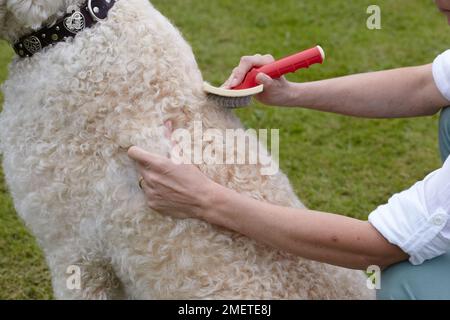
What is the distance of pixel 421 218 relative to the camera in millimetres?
1730

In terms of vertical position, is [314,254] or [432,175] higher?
[432,175]

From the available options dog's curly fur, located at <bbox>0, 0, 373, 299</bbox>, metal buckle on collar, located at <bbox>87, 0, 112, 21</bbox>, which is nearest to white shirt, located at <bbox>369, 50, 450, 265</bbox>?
dog's curly fur, located at <bbox>0, 0, 373, 299</bbox>

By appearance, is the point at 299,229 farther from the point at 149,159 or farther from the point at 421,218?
the point at 149,159

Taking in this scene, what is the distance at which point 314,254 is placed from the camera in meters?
1.86

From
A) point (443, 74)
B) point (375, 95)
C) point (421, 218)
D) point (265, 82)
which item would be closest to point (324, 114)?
point (375, 95)

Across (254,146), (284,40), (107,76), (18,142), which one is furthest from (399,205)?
(284,40)

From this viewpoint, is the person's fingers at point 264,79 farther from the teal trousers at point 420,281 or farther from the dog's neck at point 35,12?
the teal trousers at point 420,281

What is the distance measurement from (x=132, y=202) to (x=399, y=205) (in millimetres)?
715

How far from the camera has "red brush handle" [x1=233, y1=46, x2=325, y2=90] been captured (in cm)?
199

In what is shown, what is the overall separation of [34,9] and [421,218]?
1.13 m

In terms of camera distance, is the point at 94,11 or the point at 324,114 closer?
the point at 94,11

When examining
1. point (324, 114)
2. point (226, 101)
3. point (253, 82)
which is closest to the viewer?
point (226, 101)

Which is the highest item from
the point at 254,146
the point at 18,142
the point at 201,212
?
the point at 18,142
